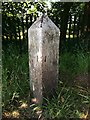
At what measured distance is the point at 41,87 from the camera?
3.56 m

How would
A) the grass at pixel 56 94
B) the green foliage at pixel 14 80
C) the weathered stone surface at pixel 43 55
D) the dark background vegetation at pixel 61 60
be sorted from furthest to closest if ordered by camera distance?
the green foliage at pixel 14 80
the dark background vegetation at pixel 61 60
the grass at pixel 56 94
the weathered stone surface at pixel 43 55

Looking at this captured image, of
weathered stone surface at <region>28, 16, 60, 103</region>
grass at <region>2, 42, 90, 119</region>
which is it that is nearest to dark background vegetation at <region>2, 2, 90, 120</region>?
grass at <region>2, 42, 90, 119</region>

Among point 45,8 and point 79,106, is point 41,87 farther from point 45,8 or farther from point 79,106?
point 45,8

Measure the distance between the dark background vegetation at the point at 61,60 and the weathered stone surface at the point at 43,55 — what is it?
0.21m

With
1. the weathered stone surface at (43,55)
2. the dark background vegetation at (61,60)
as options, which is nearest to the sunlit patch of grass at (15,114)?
the dark background vegetation at (61,60)

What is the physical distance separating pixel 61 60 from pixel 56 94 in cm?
144

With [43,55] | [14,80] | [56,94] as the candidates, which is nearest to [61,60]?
[14,80]

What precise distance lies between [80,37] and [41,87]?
3.05 metres

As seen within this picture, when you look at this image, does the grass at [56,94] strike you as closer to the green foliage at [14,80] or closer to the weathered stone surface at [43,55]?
the green foliage at [14,80]

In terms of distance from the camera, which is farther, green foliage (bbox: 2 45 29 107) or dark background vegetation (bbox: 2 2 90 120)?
green foliage (bbox: 2 45 29 107)

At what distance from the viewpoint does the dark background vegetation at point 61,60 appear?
365 cm

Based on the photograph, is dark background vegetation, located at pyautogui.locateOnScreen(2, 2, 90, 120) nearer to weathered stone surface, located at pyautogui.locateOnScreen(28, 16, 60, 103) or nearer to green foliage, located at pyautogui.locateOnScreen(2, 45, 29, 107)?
green foliage, located at pyautogui.locateOnScreen(2, 45, 29, 107)

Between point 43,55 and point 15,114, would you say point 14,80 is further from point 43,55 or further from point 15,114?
point 43,55

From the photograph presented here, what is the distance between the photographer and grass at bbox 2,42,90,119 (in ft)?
11.5
